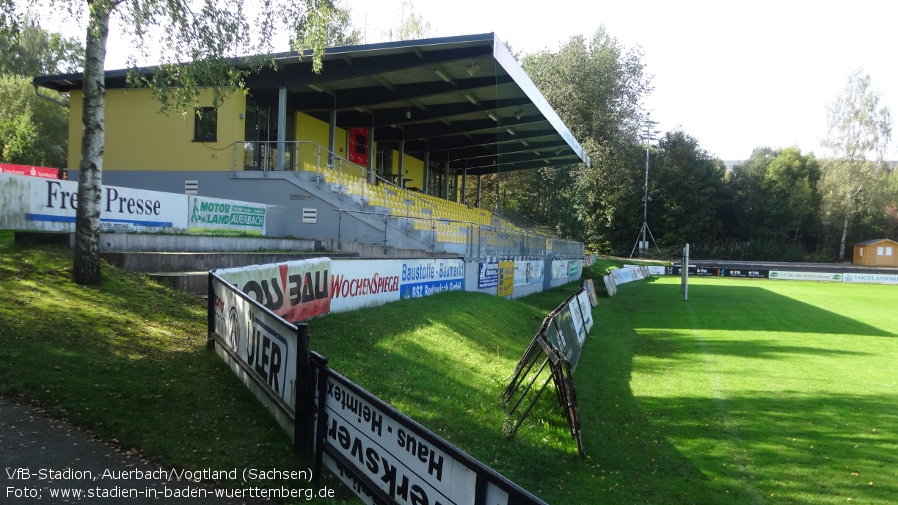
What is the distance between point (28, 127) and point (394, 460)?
5044 centimetres

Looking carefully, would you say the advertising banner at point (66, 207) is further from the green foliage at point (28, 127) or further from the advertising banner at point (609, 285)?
the green foliage at point (28, 127)

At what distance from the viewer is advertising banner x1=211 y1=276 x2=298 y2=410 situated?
550 centimetres

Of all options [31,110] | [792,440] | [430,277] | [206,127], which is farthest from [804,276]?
[31,110]

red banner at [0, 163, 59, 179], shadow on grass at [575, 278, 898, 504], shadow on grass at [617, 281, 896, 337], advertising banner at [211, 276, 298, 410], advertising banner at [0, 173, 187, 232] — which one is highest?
red banner at [0, 163, 59, 179]

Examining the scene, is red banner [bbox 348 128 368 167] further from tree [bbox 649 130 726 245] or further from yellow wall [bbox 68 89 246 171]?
tree [bbox 649 130 726 245]

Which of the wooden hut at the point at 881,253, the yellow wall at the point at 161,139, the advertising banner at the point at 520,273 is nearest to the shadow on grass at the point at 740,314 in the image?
the advertising banner at the point at 520,273

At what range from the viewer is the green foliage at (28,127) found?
42.7 m

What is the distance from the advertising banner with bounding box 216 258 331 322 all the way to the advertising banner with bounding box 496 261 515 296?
12.4m

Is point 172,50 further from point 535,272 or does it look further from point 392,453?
point 535,272

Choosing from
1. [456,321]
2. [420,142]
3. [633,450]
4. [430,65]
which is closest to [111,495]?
[633,450]

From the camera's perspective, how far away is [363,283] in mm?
12781

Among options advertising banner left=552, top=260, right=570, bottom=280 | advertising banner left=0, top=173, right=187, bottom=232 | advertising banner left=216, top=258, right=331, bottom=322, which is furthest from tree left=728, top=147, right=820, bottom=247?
advertising banner left=216, top=258, right=331, bottom=322

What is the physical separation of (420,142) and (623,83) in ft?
94.8

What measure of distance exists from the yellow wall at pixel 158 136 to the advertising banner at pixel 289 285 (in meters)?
13.2
